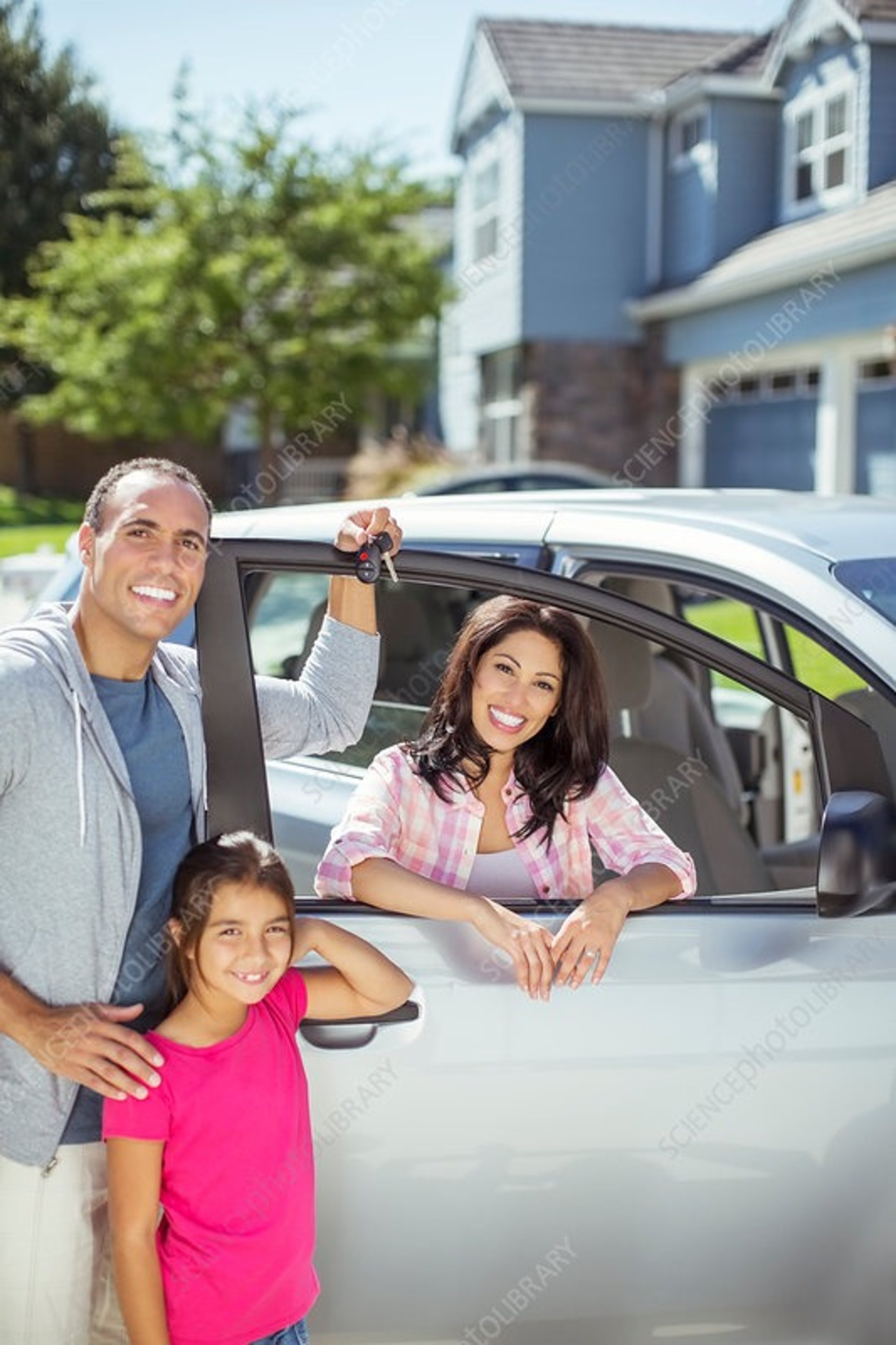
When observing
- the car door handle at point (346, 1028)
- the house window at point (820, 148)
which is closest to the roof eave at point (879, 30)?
the house window at point (820, 148)

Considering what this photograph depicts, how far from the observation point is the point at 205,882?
2072 mm

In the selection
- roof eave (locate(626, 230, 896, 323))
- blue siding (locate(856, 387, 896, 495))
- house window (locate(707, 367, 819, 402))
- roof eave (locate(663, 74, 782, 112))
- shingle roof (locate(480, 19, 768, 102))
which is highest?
shingle roof (locate(480, 19, 768, 102))

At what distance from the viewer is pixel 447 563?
2.47 m

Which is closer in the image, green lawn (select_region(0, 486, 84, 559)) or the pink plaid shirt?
the pink plaid shirt

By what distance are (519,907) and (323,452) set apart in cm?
3044

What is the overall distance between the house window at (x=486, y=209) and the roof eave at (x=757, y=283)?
2666 mm

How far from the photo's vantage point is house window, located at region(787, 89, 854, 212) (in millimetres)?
16078

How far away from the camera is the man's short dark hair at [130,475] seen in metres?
2.18

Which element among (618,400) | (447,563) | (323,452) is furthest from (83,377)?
(447,563)

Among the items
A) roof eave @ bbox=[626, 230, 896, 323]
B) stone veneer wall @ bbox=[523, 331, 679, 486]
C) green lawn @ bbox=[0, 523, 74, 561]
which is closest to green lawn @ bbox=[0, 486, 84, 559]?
green lawn @ bbox=[0, 523, 74, 561]

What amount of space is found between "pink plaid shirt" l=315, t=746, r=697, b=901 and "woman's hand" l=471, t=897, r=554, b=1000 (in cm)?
20

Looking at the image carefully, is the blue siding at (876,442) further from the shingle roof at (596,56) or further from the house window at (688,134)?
the shingle roof at (596,56)

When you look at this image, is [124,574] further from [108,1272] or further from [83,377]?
[83,377]

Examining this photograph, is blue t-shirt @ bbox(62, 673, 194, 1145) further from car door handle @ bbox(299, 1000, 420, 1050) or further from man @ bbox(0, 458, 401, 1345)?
car door handle @ bbox(299, 1000, 420, 1050)
